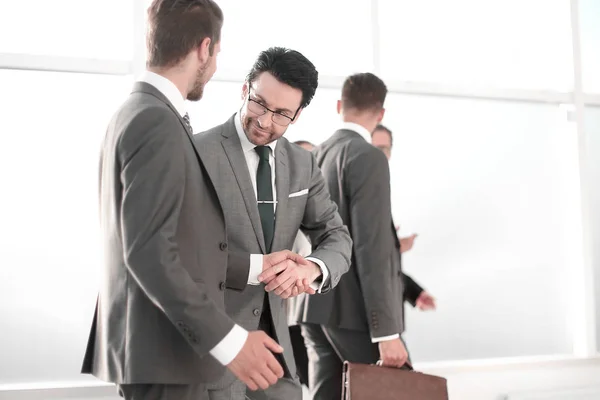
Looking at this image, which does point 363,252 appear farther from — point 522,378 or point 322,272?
point 522,378

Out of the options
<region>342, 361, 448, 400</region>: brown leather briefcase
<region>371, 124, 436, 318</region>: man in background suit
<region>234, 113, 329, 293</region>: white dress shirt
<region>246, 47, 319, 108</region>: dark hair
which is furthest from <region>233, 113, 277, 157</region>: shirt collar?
<region>371, 124, 436, 318</region>: man in background suit

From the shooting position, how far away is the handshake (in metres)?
1.74

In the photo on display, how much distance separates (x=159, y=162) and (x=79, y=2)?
2437mm

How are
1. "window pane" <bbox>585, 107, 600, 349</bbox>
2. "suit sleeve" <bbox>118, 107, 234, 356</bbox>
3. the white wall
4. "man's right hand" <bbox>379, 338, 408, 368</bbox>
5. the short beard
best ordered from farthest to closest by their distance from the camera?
"window pane" <bbox>585, 107, 600, 349</bbox> → the white wall → "man's right hand" <bbox>379, 338, 408, 368</bbox> → the short beard → "suit sleeve" <bbox>118, 107, 234, 356</bbox>

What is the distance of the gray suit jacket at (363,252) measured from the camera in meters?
2.54

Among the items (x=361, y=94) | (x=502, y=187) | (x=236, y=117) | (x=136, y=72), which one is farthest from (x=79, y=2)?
(x=502, y=187)

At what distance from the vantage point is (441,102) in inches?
165

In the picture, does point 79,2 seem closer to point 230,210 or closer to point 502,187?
point 230,210

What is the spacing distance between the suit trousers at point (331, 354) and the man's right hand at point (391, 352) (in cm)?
7

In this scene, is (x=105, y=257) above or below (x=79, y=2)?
below

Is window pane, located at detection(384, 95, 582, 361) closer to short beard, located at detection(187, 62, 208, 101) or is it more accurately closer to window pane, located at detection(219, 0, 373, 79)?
window pane, located at detection(219, 0, 373, 79)

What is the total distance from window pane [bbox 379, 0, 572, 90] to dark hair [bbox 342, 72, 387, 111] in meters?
1.28

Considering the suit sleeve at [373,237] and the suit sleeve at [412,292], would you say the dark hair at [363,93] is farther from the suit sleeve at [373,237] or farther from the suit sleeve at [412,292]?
the suit sleeve at [412,292]

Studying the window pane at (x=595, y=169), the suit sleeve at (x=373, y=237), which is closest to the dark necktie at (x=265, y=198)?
the suit sleeve at (x=373, y=237)
